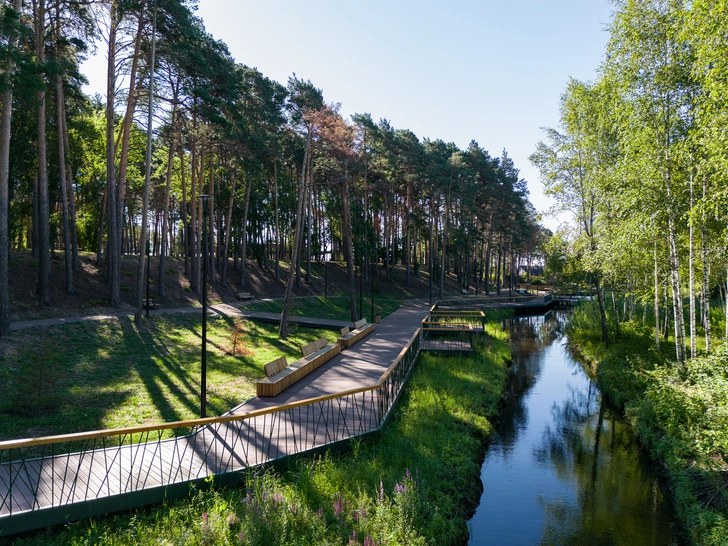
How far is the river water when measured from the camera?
8500 mm

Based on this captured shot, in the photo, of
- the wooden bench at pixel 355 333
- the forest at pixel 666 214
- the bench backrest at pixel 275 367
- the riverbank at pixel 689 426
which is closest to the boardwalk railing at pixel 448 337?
the wooden bench at pixel 355 333

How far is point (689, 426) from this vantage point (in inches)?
400

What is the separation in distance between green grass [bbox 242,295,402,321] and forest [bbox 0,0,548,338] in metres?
3.18

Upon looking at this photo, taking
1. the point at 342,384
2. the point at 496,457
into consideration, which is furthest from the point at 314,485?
the point at 496,457

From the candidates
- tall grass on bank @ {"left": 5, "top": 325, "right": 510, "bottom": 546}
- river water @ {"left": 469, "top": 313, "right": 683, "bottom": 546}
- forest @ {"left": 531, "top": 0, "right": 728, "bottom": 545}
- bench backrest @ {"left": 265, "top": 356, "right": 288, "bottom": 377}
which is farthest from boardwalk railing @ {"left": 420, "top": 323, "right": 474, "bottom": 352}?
tall grass on bank @ {"left": 5, "top": 325, "right": 510, "bottom": 546}

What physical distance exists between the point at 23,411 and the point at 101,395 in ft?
5.87

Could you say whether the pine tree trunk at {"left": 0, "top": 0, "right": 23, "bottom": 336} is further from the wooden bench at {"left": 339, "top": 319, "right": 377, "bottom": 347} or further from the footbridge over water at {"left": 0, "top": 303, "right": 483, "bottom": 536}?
the wooden bench at {"left": 339, "top": 319, "right": 377, "bottom": 347}

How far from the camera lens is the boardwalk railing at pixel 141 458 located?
5980 mm

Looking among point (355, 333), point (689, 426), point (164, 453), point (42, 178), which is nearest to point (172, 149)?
point (42, 178)

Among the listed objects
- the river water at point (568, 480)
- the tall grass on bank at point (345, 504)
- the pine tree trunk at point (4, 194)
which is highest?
the pine tree trunk at point (4, 194)

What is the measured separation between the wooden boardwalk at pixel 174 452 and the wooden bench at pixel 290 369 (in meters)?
0.29

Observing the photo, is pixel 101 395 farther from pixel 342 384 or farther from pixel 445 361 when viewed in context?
pixel 445 361

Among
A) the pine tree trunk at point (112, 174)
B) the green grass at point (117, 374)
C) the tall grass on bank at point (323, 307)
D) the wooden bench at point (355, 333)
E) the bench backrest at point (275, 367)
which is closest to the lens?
the green grass at point (117, 374)

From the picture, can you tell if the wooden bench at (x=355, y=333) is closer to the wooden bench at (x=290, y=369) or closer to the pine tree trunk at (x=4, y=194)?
the wooden bench at (x=290, y=369)
